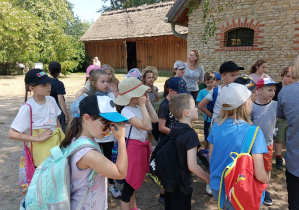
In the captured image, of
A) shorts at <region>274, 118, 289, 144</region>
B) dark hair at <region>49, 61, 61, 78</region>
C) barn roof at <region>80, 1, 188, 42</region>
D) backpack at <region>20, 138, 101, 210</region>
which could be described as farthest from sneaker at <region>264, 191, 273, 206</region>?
barn roof at <region>80, 1, 188, 42</region>

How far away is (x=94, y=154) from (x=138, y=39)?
66.0 feet

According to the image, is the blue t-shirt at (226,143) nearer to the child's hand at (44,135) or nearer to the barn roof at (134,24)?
the child's hand at (44,135)

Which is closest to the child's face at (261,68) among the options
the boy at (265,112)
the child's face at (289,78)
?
the child's face at (289,78)

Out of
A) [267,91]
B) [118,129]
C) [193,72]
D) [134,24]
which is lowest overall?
[118,129]

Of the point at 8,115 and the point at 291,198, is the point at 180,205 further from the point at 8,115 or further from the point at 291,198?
the point at 8,115

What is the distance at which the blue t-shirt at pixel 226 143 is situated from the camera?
1.89m

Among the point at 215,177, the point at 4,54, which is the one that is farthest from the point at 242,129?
the point at 4,54

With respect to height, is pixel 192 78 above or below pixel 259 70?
below

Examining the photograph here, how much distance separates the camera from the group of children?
159cm

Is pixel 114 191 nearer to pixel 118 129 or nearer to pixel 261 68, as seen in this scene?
pixel 118 129

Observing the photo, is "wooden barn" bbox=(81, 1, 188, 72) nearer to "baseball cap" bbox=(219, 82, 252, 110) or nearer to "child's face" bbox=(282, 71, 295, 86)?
"child's face" bbox=(282, 71, 295, 86)

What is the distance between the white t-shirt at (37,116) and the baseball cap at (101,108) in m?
1.22

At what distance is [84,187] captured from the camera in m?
1.65

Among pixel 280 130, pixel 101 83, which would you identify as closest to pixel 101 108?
pixel 101 83
